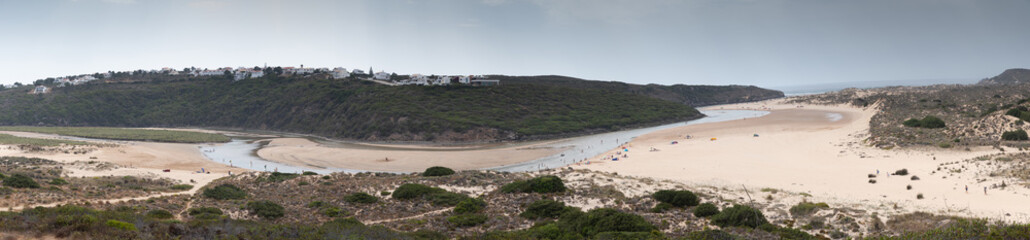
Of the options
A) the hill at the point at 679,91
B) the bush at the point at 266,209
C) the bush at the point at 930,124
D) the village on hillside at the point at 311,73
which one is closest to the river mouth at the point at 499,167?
the bush at the point at 266,209

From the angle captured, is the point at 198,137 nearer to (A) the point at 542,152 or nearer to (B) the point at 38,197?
(A) the point at 542,152

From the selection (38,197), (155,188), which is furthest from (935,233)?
(155,188)

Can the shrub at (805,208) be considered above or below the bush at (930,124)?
below

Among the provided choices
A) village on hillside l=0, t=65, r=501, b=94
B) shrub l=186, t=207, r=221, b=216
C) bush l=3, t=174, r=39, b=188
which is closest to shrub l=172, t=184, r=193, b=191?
bush l=3, t=174, r=39, b=188

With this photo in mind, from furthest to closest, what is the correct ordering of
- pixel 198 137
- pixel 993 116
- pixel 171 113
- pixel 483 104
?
pixel 171 113
pixel 483 104
pixel 198 137
pixel 993 116

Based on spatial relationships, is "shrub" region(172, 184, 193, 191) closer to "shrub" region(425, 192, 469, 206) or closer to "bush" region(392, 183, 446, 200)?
"bush" region(392, 183, 446, 200)

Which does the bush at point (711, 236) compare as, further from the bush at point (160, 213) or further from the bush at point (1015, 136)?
the bush at point (1015, 136)
